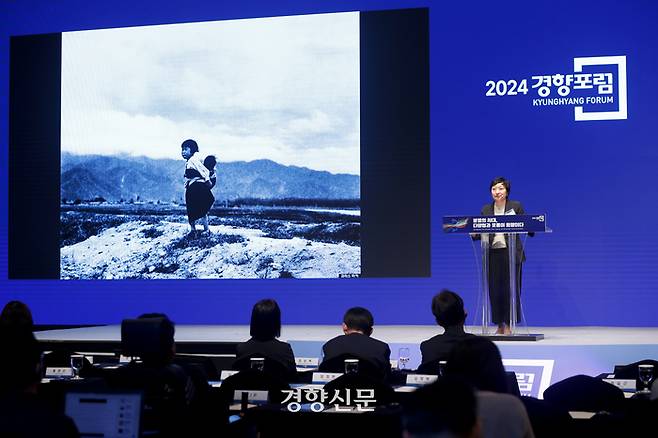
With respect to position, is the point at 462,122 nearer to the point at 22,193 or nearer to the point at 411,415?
the point at 22,193

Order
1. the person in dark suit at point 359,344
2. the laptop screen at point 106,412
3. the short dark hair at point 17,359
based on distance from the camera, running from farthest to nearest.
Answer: the person in dark suit at point 359,344
the laptop screen at point 106,412
the short dark hair at point 17,359

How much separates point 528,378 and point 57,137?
20.6 feet

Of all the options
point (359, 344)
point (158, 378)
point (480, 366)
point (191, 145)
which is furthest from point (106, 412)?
point (191, 145)

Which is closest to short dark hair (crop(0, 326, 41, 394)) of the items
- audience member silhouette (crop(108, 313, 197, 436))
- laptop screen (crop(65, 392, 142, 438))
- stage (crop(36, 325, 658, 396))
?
laptop screen (crop(65, 392, 142, 438))

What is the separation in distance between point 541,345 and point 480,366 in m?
4.29

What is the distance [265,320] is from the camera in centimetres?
544

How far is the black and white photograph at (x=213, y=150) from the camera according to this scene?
9.84 metres

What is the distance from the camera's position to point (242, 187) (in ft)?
32.9

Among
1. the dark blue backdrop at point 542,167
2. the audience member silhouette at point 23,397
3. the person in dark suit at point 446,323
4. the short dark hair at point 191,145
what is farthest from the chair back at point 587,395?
the short dark hair at point 191,145

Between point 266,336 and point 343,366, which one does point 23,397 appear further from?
point 266,336

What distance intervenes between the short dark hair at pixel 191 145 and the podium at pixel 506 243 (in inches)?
146

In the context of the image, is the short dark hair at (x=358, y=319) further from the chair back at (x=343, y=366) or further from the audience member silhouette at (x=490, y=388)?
the audience member silhouette at (x=490, y=388)

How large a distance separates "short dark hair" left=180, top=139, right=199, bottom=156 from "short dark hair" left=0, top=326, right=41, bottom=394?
24.6 feet

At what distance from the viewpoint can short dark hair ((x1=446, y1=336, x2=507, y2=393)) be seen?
2881 mm
